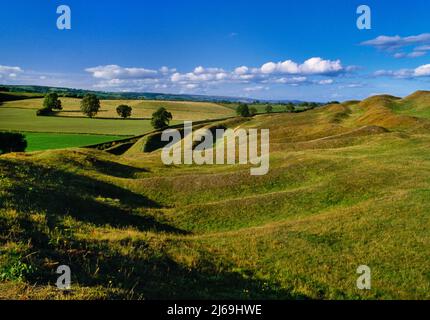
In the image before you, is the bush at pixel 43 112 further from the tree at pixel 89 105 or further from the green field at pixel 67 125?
the tree at pixel 89 105

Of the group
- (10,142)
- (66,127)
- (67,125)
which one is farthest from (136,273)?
(67,125)

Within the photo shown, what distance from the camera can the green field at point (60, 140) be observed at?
→ 374 feet

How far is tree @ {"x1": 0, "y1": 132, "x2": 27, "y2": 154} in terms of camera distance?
9038 cm

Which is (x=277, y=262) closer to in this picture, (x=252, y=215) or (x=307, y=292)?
(x=307, y=292)

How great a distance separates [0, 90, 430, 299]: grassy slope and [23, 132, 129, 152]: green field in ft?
210

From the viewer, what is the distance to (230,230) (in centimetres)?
3288

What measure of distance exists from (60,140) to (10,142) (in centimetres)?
3348

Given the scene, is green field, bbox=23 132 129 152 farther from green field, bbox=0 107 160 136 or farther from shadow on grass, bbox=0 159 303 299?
shadow on grass, bbox=0 159 303 299

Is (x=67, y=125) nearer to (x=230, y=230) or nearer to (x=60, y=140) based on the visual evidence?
(x=60, y=140)

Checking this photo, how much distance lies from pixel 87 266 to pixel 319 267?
39.5ft

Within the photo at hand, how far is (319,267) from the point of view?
2125 centimetres

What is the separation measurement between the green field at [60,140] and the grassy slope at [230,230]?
64143 millimetres

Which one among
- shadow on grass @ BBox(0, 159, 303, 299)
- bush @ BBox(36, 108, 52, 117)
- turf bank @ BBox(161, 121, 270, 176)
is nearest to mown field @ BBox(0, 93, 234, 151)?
bush @ BBox(36, 108, 52, 117)

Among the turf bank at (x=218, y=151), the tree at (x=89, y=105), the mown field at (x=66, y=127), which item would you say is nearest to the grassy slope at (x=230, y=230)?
the turf bank at (x=218, y=151)
